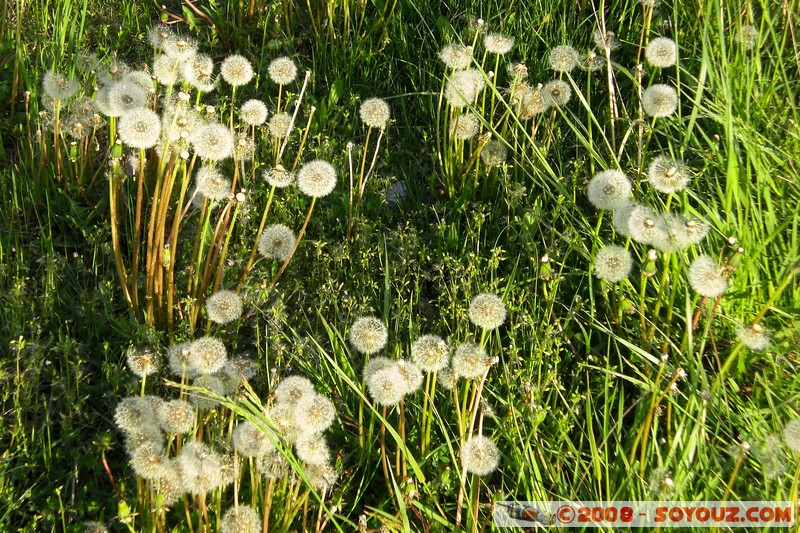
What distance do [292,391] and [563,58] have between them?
1682 millimetres

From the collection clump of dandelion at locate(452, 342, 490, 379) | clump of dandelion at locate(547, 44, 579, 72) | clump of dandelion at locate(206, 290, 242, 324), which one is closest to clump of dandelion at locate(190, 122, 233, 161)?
clump of dandelion at locate(206, 290, 242, 324)

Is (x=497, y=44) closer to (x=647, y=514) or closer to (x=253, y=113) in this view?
(x=253, y=113)

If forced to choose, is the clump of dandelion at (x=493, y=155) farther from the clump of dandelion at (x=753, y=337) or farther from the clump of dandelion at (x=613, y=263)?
the clump of dandelion at (x=753, y=337)

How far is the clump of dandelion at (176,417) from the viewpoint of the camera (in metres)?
1.68

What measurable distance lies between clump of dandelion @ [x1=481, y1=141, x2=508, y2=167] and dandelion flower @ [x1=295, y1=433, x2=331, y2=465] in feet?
4.25

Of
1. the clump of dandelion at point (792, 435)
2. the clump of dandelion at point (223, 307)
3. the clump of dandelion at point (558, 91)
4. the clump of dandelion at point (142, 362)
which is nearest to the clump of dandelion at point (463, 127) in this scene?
the clump of dandelion at point (558, 91)

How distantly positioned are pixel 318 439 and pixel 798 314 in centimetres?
144

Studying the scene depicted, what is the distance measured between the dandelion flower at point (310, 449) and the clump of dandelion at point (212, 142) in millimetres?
877

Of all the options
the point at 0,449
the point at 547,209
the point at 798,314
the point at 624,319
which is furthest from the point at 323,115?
the point at 798,314

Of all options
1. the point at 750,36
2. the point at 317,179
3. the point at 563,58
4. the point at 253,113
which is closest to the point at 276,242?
the point at 317,179

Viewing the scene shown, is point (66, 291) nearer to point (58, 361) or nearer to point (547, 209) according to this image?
point (58, 361)

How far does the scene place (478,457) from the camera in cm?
178

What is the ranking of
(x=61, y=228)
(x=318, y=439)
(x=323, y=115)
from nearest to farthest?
(x=318, y=439)
(x=61, y=228)
(x=323, y=115)

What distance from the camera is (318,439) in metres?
1.73
